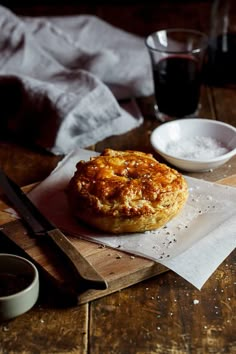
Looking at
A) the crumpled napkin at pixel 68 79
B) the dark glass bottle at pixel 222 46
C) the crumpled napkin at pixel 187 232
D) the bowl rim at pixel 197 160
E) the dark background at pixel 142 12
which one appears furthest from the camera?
the dark background at pixel 142 12

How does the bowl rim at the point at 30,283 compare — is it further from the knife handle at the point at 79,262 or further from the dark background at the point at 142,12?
the dark background at the point at 142,12

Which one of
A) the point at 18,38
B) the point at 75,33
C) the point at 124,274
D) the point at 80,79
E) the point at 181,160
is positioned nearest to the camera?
the point at 124,274

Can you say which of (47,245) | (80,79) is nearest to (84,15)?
(80,79)

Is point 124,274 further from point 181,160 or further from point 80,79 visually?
point 80,79

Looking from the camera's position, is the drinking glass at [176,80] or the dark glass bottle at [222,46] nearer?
the drinking glass at [176,80]

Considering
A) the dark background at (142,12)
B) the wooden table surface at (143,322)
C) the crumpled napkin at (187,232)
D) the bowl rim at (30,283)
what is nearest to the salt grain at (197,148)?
the crumpled napkin at (187,232)

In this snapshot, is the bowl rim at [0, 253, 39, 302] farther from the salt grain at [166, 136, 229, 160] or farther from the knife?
the salt grain at [166, 136, 229, 160]
